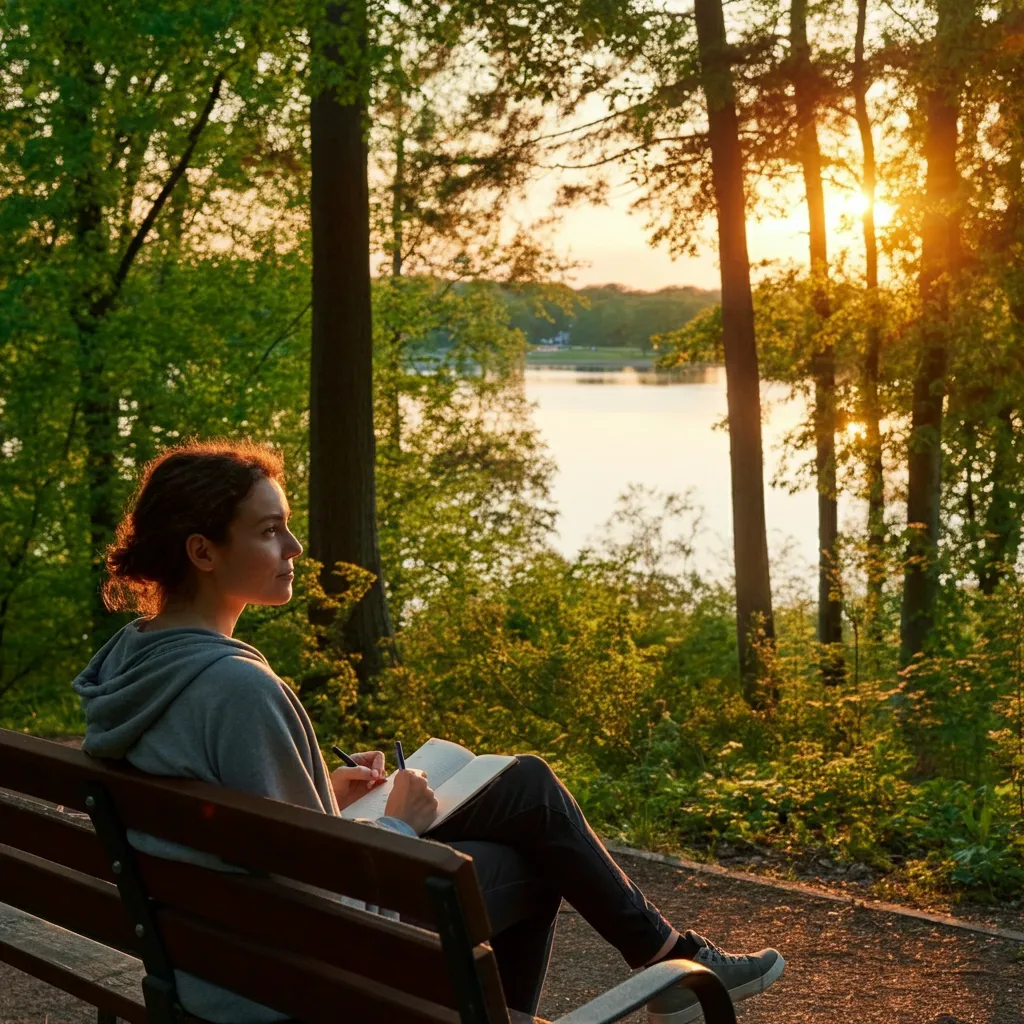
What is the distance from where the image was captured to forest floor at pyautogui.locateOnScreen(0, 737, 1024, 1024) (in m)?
4.18

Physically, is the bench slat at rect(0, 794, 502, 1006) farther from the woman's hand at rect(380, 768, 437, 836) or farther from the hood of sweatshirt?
the woman's hand at rect(380, 768, 437, 836)

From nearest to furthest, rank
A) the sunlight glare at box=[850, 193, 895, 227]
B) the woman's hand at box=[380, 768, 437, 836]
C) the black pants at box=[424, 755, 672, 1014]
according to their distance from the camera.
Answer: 1. the woman's hand at box=[380, 768, 437, 836]
2. the black pants at box=[424, 755, 672, 1014]
3. the sunlight glare at box=[850, 193, 895, 227]

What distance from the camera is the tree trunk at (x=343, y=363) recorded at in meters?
10.4

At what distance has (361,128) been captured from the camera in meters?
10.4

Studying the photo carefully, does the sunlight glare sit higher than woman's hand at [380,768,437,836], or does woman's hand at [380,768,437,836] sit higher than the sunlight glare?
the sunlight glare

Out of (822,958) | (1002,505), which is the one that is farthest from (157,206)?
(822,958)

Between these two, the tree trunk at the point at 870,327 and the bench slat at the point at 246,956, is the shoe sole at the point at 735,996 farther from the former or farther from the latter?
the tree trunk at the point at 870,327

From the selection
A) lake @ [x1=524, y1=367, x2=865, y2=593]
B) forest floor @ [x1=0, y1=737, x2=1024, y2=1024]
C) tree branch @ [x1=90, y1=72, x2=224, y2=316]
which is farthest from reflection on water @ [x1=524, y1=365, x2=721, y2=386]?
forest floor @ [x1=0, y1=737, x2=1024, y2=1024]

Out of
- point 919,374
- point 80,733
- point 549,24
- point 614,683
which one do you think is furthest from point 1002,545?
point 80,733

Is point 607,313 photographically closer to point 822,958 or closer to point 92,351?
point 92,351

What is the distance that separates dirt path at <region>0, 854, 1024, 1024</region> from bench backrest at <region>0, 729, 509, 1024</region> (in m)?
1.85

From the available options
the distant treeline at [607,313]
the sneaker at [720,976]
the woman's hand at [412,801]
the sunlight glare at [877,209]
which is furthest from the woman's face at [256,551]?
the distant treeline at [607,313]

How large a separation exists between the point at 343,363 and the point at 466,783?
785 cm

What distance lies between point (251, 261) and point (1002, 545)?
9.23 m
